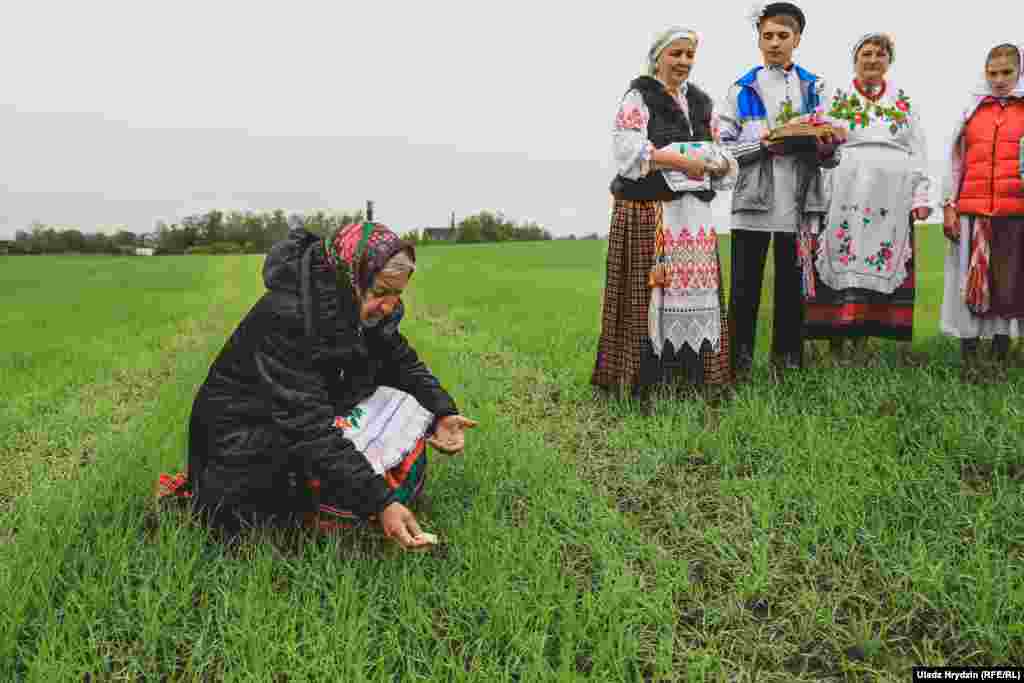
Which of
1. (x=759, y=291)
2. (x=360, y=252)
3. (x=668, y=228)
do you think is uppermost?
(x=668, y=228)

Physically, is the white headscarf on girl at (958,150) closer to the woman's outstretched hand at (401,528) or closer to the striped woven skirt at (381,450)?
the striped woven skirt at (381,450)

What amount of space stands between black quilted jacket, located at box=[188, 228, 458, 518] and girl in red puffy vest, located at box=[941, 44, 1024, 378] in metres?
3.74

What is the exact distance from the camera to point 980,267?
3977 mm

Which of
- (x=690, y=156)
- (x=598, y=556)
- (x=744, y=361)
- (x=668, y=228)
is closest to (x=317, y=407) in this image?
(x=598, y=556)

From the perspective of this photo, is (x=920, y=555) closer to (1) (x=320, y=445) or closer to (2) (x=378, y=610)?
(2) (x=378, y=610)

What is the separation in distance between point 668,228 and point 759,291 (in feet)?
2.78

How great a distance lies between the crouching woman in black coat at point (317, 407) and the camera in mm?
1888

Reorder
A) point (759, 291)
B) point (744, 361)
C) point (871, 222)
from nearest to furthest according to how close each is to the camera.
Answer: point (759, 291)
point (744, 361)
point (871, 222)

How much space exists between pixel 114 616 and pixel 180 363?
4547 millimetres

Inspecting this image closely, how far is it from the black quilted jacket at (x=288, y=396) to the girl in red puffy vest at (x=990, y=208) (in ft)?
12.3

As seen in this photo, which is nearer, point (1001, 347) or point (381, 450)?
point (381, 450)

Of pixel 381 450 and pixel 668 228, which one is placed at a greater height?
pixel 668 228

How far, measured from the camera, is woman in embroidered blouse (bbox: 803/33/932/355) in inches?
157

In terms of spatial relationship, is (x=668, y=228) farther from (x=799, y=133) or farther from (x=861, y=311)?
(x=861, y=311)
